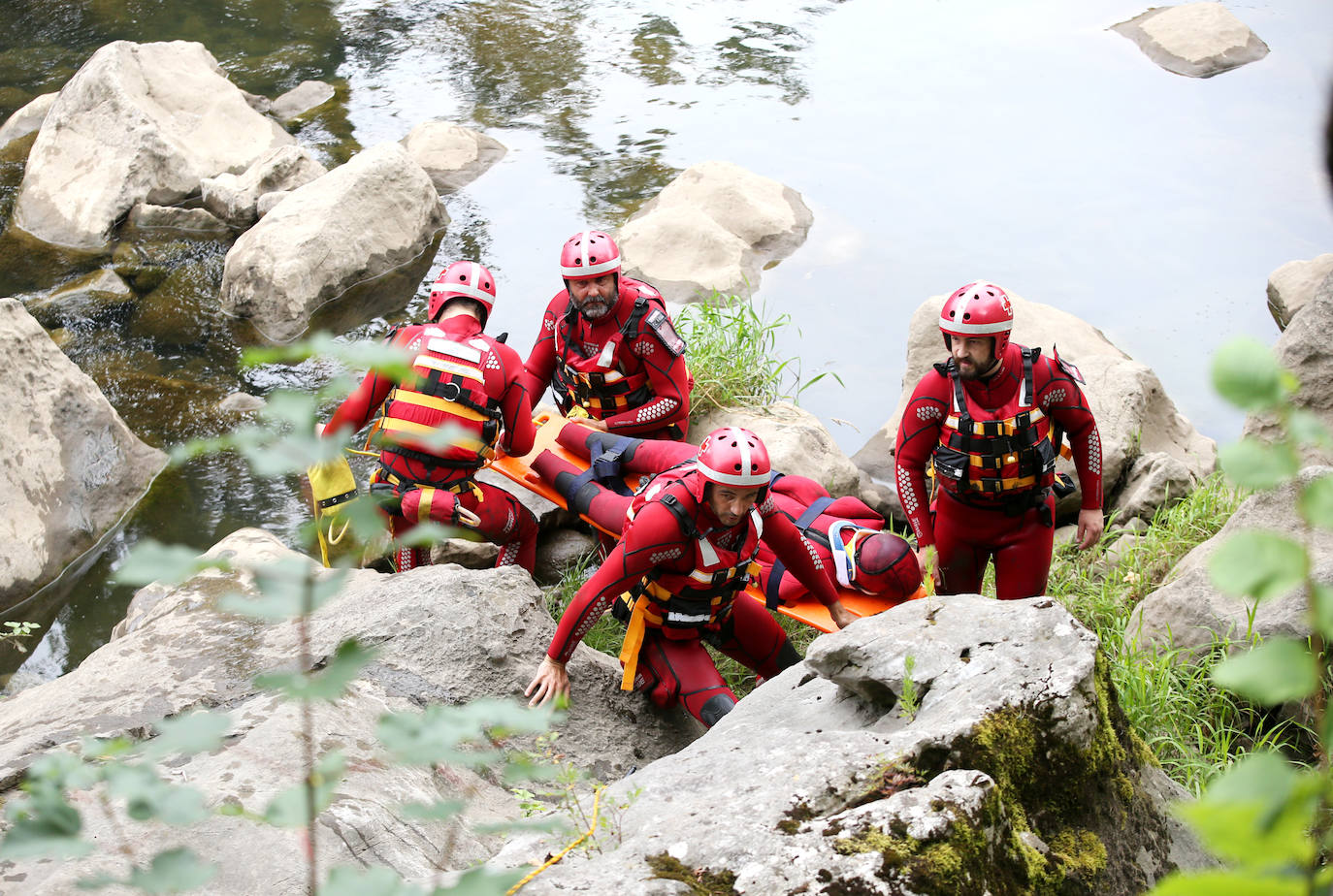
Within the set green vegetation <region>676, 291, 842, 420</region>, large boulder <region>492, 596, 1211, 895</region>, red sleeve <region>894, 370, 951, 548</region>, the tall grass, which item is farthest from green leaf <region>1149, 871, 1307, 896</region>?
green vegetation <region>676, 291, 842, 420</region>

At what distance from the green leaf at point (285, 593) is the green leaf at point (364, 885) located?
0.29 m

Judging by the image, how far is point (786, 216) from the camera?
1105 centimetres

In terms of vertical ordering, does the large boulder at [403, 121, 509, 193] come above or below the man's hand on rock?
→ below

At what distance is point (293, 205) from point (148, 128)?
258 centimetres

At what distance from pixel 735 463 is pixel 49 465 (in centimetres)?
510

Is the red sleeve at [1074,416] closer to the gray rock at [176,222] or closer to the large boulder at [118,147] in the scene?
the gray rock at [176,222]

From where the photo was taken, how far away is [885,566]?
4.96 metres

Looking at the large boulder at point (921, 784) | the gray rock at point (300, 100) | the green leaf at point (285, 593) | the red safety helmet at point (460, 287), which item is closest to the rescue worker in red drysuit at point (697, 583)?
the large boulder at point (921, 784)

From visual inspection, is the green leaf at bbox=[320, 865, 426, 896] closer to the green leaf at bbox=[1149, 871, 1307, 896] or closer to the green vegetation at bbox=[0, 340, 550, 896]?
the green vegetation at bbox=[0, 340, 550, 896]

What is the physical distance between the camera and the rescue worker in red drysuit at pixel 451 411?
519 centimetres

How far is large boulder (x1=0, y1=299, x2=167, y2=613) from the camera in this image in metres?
6.44

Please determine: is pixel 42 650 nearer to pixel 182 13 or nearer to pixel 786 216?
pixel 786 216

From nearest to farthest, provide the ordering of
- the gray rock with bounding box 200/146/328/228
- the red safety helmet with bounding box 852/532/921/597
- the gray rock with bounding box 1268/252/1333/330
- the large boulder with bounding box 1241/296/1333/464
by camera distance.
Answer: the red safety helmet with bounding box 852/532/921/597
the large boulder with bounding box 1241/296/1333/464
the gray rock with bounding box 1268/252/1333/330
the gray rock with bounding box 200/146/328/228

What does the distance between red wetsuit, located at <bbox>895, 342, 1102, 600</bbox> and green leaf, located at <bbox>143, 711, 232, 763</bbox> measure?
398cm
